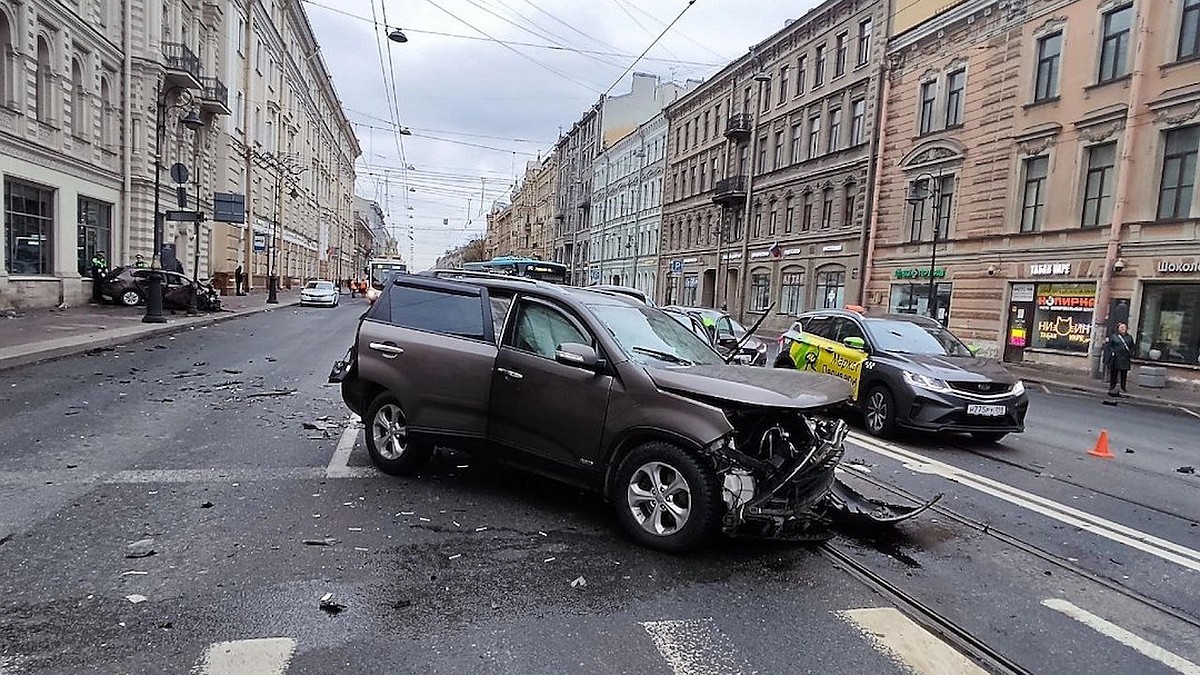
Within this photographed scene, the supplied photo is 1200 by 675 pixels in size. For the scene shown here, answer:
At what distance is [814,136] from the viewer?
3569cm

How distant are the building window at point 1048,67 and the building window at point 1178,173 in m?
4.37

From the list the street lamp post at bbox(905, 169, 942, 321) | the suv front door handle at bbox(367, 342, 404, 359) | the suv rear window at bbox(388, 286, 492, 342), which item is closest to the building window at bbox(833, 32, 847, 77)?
the street lamp post at bbox(905, 169, 942, 321)

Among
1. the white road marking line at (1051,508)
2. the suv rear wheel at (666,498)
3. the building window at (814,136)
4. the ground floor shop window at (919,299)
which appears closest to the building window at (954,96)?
the ground floor shop window at (919,299)

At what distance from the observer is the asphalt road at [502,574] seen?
10.7ft

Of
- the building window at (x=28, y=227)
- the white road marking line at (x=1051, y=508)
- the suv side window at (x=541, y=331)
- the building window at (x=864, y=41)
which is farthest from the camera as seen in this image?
the building window at (x=864, y=41)

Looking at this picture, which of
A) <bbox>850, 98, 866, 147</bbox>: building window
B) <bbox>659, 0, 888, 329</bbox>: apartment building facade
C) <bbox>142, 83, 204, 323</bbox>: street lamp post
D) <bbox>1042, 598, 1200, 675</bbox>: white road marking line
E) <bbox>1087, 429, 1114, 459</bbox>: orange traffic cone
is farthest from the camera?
<bbox>659, 0, 888, 329</bbox>: apartment building facade

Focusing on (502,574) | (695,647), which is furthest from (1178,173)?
(502,574)

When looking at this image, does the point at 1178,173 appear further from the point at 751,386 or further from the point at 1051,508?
the point at 751,386

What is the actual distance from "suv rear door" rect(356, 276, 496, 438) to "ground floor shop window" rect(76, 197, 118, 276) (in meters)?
24.4

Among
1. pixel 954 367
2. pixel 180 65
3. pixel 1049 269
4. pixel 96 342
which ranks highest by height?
pixel 180 65

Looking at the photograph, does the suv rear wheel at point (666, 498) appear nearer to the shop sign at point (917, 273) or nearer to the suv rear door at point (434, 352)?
the suv rear door at point (434, 352)

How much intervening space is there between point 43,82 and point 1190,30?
109 ft

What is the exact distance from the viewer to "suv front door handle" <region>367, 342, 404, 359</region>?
6.00 metres

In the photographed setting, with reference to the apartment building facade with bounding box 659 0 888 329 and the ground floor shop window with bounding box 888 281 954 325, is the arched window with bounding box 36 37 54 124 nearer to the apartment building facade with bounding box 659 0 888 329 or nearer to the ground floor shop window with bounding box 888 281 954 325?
the apartment building facade with bounding box 659 0 888 329
